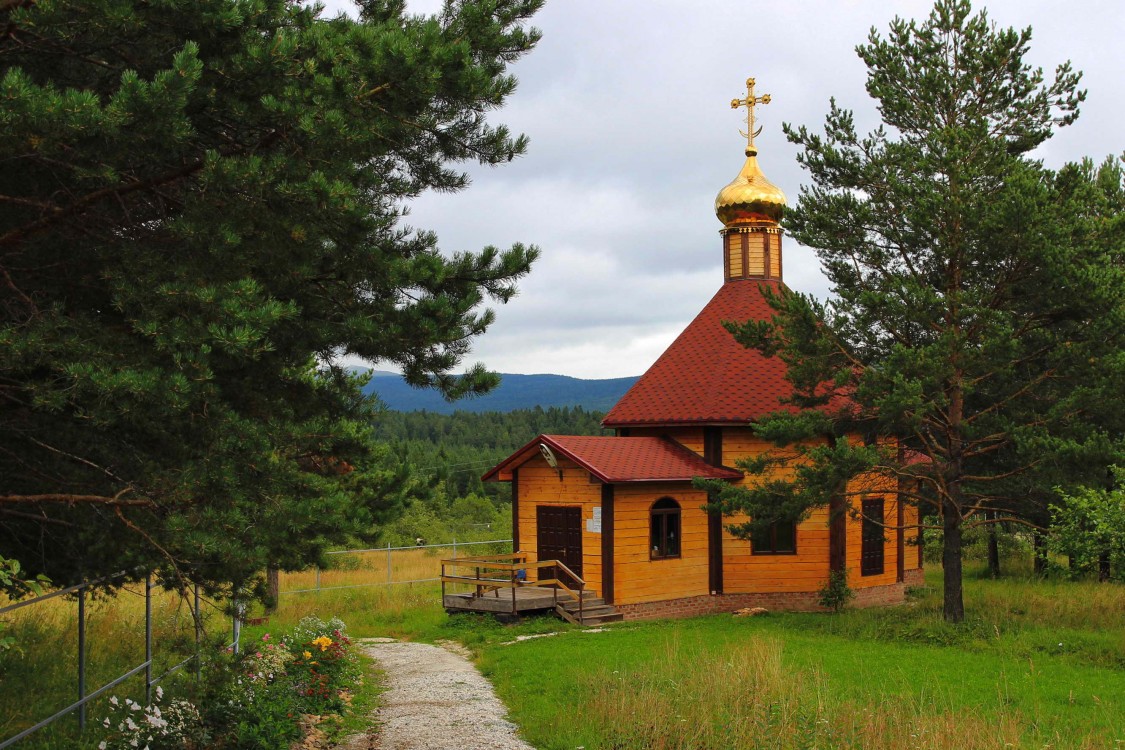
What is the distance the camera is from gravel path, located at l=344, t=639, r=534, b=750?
29.2ft

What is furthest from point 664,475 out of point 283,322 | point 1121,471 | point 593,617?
point 283,322

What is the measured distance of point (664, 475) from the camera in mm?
17938

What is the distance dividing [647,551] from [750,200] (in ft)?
28.7

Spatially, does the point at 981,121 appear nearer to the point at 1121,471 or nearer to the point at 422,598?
the point at 1121,471

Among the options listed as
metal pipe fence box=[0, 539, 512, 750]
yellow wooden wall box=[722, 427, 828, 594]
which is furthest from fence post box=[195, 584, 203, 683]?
yellow wooden wall box=[722, 427, 828, 594]

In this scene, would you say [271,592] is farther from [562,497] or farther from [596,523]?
[562,497]

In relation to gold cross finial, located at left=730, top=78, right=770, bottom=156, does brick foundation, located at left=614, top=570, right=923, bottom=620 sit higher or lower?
lower

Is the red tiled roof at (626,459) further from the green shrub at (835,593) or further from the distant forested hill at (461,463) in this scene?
the green shrub at (835,593)

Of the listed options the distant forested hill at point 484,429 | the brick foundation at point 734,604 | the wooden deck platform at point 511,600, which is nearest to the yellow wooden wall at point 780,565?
the brick foundation at point 734,604

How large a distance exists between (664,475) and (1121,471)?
7.90 m

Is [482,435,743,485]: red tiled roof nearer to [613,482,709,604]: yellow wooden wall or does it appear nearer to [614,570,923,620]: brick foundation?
[613,482,709,604]: yellow wooden wall

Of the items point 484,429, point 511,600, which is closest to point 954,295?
point 511,600

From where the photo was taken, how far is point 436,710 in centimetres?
1037

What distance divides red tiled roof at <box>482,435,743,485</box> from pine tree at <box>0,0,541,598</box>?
34.9 feet
